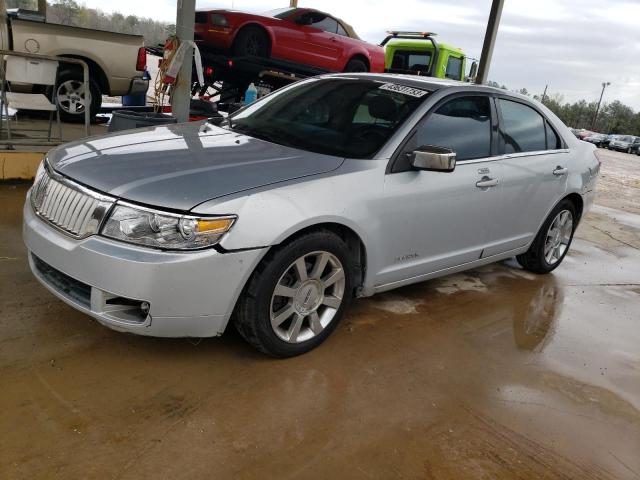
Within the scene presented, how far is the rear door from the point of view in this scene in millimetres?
4090

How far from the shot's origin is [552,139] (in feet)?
15.3

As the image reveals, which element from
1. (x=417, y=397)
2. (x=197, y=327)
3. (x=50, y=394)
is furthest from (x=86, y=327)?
(x=417, y=397)

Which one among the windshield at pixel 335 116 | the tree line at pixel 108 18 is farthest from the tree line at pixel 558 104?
the windshield at pixel 335 116

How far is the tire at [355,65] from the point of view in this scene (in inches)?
463

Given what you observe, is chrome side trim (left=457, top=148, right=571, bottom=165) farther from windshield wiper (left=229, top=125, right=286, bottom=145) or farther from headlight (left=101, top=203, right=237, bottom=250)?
headlight (left=101, top=203, right=237, bottom=250)

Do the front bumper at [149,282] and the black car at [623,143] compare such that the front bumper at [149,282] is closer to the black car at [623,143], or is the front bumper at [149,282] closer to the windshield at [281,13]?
the windshield at [281,13]

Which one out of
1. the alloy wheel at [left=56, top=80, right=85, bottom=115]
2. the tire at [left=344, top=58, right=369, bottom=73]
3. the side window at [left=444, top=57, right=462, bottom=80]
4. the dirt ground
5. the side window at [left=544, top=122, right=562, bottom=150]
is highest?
the side window at [left=444, top=57, right=462, bottom=80]

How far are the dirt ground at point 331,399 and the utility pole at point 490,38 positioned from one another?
6822mm

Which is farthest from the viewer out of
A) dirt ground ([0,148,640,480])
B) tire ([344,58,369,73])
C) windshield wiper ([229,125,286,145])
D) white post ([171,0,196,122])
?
tire ([344,58,369,73])

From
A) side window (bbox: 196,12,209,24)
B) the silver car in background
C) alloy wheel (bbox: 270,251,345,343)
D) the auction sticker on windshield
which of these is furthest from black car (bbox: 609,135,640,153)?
alloy wheel (bbox: 270,251,345,343)

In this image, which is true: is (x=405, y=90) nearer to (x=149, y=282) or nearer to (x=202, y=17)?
(x=149, y=282)

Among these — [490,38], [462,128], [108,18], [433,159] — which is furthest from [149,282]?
[108,18]

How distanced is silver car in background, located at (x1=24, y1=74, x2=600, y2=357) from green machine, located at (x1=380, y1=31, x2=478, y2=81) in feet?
36.5

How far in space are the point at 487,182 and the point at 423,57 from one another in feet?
40.4
